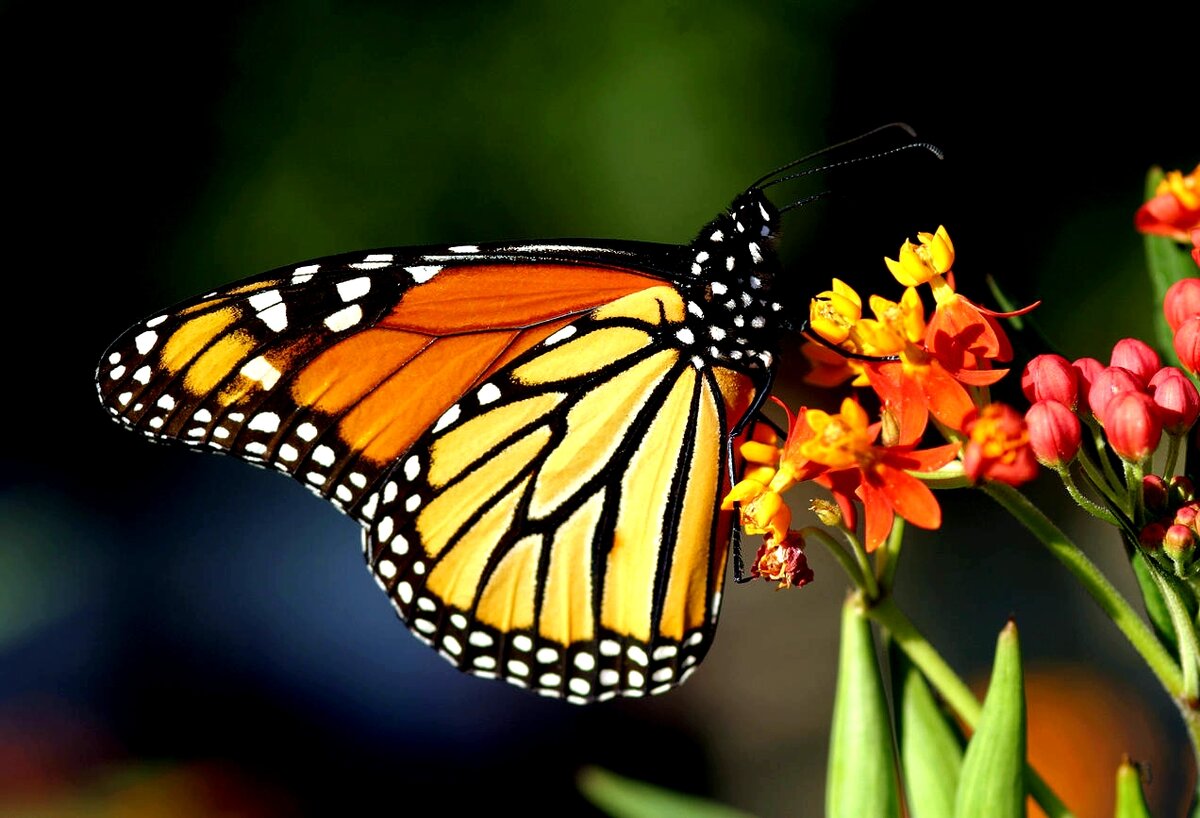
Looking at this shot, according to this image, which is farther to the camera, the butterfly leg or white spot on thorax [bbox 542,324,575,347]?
white spot on thorax [bbox 542,324,575,347]

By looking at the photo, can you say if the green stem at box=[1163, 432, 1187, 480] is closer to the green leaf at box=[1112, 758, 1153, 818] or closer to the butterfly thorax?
the green leaf at box=[1112, 758, 1153, 818]

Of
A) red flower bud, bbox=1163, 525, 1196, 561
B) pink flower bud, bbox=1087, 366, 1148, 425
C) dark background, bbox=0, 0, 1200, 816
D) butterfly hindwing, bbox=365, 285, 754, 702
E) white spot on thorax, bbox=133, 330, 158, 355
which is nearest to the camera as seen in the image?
red flower bud, bbox=1163, 525, 1196, 561

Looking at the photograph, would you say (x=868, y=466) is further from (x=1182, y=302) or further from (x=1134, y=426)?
(x=1182, y=302)

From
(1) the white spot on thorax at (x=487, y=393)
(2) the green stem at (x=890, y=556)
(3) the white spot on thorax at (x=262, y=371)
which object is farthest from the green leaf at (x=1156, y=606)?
(3) the white spot on thorax at (x=262, y=371)

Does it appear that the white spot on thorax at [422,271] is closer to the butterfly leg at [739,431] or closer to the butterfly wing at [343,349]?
the butterfly wing at [343,349]

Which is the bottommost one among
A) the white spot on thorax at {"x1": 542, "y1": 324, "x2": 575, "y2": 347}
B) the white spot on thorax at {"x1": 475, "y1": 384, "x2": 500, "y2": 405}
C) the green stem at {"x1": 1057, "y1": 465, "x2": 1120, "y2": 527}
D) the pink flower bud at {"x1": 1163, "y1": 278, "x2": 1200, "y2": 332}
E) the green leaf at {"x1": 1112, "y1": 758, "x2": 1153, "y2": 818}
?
the green leaf at {"x1": 1112, "y1": 758, "x2": 1153, "y2": 818}

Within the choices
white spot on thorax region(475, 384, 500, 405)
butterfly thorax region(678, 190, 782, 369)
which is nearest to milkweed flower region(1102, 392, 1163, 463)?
butterfly thorax region(678, 190, 782, 369)
